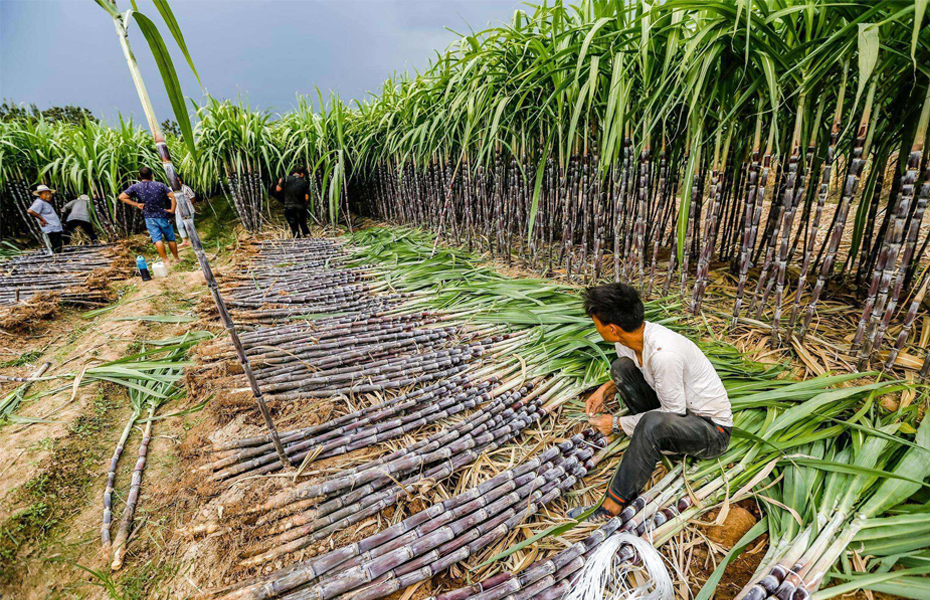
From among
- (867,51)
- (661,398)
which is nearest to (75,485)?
(661,398)

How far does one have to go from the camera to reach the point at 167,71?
32.2 inches

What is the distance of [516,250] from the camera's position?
13.5ft

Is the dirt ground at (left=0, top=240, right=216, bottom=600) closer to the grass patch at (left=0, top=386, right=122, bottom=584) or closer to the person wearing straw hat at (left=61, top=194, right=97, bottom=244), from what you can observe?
the grass patch at (left=0, top=386, right=122, bottom=584)

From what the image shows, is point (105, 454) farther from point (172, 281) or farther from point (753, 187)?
point (753, 187)

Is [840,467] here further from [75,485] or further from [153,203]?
[153,203]

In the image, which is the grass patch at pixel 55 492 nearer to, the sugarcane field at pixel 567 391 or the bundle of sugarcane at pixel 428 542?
the sugarcane field at pixel 567 391

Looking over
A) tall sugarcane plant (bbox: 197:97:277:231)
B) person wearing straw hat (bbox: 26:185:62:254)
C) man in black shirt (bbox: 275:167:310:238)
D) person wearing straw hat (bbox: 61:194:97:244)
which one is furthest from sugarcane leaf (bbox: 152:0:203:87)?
person wearing straw hat (bbox: 61:194:97:244)

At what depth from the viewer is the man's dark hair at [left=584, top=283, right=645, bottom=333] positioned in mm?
1430

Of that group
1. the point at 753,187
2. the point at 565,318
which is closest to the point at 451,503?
the point at 565,318

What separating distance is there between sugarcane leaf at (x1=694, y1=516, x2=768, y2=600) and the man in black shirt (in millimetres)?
6232

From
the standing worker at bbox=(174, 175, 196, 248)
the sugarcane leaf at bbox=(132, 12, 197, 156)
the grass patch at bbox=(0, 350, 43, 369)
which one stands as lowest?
the grass patch at bbox=(0, 350, 43, 369)

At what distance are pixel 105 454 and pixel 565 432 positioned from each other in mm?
2176

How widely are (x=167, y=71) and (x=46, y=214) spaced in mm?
6611

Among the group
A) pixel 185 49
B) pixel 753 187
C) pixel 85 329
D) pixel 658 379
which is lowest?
pixel 85 329
